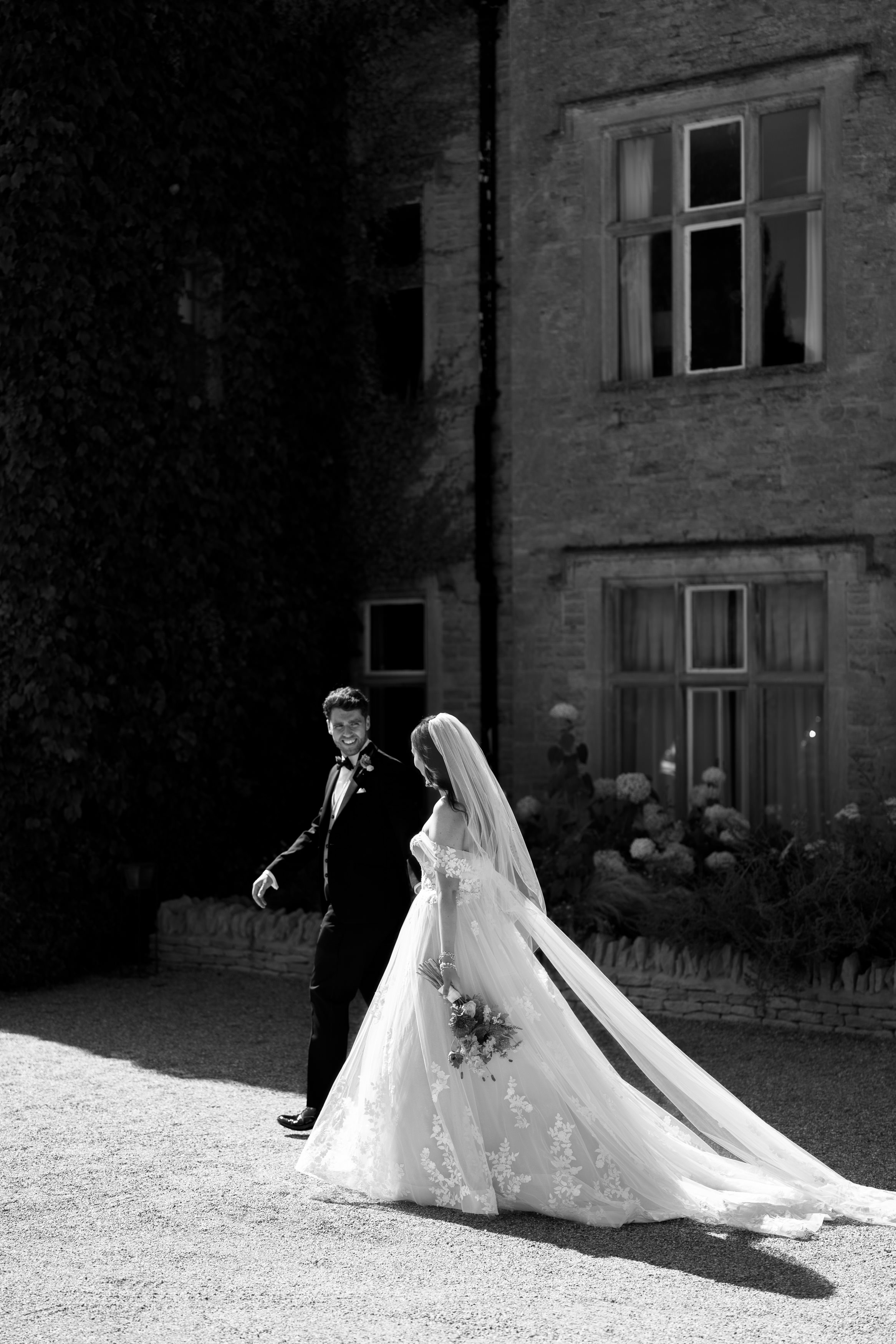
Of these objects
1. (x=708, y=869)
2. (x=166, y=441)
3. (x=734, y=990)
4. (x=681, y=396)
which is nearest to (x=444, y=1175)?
(x=734, y=990)

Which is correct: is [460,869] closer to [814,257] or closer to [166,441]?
[166,441]

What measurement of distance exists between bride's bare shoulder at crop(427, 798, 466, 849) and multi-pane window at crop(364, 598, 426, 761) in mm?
6518

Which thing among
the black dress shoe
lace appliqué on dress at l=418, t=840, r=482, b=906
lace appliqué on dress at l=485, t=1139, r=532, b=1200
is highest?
lace appliqué on dress at l=418, t=840, r=482, b=906

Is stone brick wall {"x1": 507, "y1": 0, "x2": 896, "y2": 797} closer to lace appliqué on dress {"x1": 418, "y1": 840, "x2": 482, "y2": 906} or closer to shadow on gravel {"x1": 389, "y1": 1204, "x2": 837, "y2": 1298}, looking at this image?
lace appliqué on dress {"x1": 418, "y1": 840, "x2": 482, "y2": 906}

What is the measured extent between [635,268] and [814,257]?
4.43 ft

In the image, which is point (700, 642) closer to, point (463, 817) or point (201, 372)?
point (201, 372)

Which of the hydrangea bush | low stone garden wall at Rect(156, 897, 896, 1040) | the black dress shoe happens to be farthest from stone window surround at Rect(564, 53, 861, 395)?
the black dress shoe

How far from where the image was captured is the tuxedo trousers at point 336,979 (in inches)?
263

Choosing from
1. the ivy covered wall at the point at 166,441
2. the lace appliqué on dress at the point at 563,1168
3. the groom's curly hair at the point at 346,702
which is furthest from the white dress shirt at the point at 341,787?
the ivy covered wall at the point at 166,441

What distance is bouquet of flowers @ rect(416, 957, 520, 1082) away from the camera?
5.65m

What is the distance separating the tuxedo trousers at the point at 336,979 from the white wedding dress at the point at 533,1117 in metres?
0.67

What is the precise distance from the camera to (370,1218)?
5422mm

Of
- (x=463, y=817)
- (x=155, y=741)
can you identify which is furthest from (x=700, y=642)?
(x=463, y=817)

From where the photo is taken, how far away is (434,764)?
5.94 m
